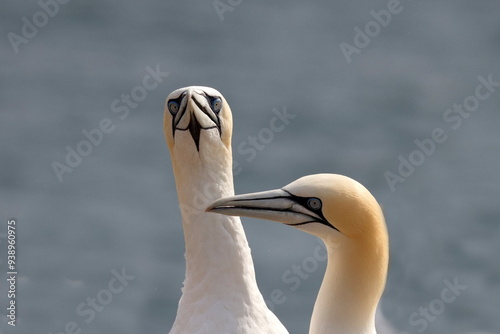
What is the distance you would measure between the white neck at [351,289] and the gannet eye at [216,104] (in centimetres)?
115

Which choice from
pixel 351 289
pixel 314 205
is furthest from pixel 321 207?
pixel 351 289

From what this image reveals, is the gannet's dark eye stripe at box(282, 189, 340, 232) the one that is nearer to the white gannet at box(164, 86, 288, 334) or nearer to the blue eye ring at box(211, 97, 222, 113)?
the white gannet at box(164, 86, 288, 334)

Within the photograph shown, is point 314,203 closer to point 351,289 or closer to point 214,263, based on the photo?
point 351,289

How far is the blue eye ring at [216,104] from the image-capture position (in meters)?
9.15

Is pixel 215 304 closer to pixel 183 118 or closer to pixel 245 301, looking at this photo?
pixel 245 301

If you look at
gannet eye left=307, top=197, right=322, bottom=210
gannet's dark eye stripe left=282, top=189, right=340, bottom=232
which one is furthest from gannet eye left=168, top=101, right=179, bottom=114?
gannet eye left=307, top=197, right=322, bottom=210

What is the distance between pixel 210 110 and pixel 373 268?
1.39 meters

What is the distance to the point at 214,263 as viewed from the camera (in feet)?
30.2

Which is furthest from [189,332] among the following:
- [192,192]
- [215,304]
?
[192,192]

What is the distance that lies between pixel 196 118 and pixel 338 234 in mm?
1140

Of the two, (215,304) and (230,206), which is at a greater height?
(230,206)

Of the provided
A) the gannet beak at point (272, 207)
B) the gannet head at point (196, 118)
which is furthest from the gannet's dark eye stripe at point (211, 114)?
the gannet beak at point (272, 207)

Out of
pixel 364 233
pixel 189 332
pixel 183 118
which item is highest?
pixel 183 118

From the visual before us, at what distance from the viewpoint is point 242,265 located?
924 cm
